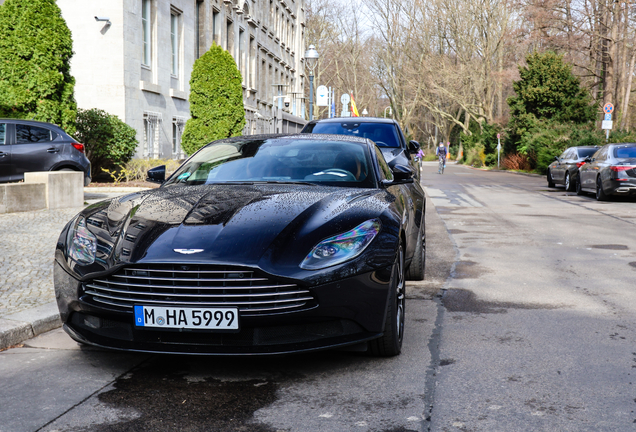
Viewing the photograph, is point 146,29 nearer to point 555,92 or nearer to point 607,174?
point 607,174

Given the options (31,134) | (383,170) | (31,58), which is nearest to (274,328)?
(383,170)

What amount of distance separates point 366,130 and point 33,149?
6.24 m

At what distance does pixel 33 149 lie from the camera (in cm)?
1289

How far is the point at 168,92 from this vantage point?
23.1m

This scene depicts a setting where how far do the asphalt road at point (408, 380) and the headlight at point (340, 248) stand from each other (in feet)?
2.22

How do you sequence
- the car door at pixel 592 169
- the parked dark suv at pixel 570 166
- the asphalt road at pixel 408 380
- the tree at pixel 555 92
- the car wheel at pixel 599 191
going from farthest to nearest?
the tree at pixel 555 92
the parked dark suv at pixel 570 166
the car door at pixel 592 169
the car wheel at pixel 599 191
the asphalt road at pixel 408 380

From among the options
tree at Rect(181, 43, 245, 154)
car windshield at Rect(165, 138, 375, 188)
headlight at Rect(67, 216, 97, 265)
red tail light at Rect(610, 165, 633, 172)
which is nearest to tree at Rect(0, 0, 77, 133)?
tree at Rect(181, 43, 245, 154)

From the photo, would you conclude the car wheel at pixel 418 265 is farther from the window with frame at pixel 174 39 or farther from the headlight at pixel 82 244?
the window with frame at pixel 174 39

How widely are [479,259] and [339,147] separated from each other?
3.65 m

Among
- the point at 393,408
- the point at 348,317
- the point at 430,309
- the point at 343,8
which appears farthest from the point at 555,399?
the point at 343,8

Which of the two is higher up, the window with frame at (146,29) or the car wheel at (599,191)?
the window with frame at (146,29)

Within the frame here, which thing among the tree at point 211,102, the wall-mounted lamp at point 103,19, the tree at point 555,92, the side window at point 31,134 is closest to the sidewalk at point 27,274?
the side window at point 31,134

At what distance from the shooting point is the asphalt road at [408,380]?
3.29 m

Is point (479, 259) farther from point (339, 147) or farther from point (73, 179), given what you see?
point (73, 179)
